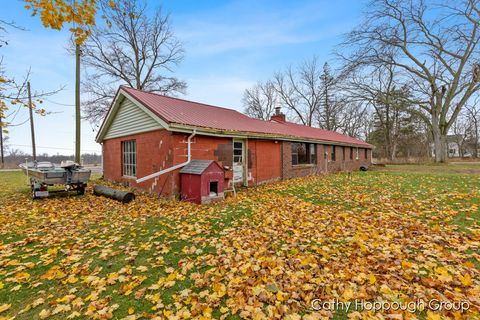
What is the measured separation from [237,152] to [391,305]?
8.20 metres

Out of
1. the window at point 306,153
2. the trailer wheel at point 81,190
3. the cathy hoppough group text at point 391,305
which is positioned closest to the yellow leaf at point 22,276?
the cathy hoppough group text at point 391,305

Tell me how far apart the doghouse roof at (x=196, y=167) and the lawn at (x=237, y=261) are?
1498 mm

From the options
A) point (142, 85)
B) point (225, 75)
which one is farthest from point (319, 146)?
point (142, 85)

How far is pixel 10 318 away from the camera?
7.57 feet

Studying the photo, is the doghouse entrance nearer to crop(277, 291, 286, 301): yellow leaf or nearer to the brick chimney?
crop(277, 291, 286, 301): yellow leaf

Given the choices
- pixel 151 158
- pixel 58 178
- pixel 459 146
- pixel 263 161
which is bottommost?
pixel 58 178

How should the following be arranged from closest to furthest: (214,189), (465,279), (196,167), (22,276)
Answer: (465,279), (22,276), (196,167), (214,189)

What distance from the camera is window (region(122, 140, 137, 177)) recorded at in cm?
1016

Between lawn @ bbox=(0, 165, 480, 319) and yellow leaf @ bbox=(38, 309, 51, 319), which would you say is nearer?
yellow leaf @ bbox=(38, 309, 51, 319)

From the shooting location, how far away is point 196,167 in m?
7.42

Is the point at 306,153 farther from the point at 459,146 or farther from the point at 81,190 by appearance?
the point at 459,146

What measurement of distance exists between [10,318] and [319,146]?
16093mm

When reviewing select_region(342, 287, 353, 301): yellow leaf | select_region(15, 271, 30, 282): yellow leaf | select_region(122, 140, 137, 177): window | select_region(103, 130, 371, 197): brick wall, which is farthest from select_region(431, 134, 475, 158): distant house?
select_region(15, 271, 30, 282): yellow leaf

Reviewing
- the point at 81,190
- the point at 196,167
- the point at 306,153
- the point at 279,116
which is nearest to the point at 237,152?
the point at 196,167
